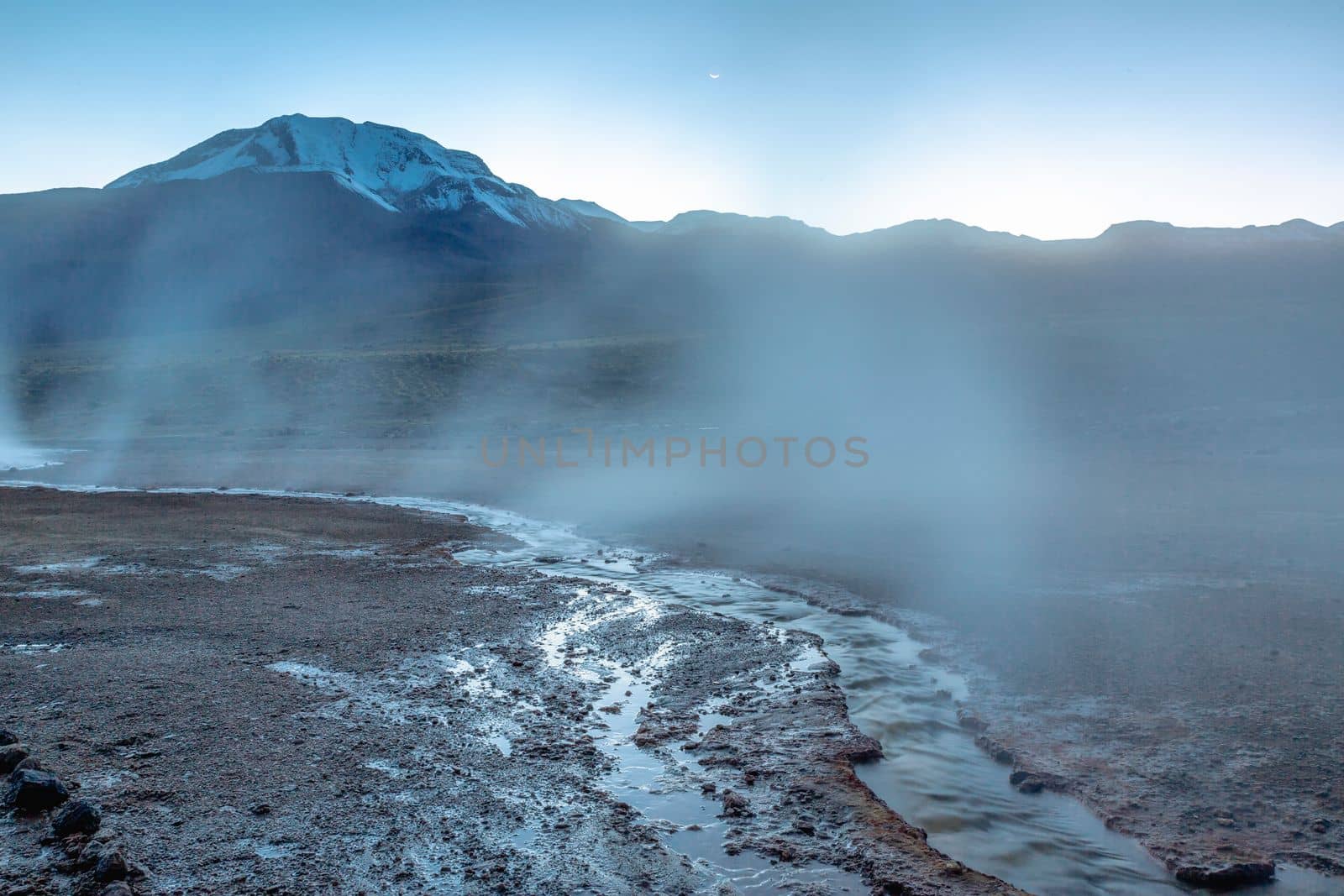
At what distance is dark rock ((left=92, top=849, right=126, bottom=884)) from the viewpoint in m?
4.41

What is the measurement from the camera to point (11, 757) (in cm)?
555

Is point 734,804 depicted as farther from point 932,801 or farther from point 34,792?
point 34,792

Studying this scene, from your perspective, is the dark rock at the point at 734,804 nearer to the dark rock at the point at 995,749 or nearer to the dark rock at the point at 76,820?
the dark rock at the point at 995,749

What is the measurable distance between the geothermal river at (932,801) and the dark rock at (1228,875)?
70 millimetres

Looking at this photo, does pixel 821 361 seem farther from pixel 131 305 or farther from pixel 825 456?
pixel 131 305

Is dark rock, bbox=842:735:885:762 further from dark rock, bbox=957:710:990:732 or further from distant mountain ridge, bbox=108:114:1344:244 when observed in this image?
distant mountain ridge, bbox=108:114:1344:244

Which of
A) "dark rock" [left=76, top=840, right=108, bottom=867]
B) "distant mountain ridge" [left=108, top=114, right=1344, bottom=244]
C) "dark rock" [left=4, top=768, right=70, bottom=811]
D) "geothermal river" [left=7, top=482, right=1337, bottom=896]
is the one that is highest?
"distant mountain ridge" [left=108, top=114, right=1344, bottom=244]

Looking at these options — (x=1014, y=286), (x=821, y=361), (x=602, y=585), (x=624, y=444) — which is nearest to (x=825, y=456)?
(x=624, y=444)

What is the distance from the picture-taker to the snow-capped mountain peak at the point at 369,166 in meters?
134

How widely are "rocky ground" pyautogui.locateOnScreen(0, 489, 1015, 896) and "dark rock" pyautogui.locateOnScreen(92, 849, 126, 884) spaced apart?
0.01 m

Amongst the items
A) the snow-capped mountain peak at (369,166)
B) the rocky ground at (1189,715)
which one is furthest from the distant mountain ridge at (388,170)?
the rocky ground at (1189,715)

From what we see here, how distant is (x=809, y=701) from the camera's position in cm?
734

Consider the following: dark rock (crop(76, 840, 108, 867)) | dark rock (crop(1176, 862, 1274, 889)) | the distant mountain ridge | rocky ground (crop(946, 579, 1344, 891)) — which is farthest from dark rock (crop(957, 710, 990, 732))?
the distant mountain ridge

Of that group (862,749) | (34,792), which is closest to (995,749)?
(862,749)
